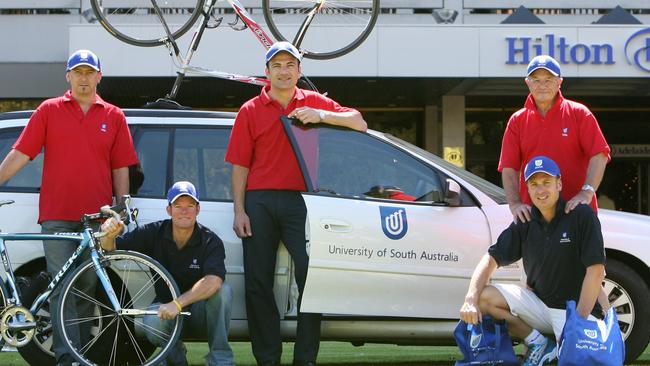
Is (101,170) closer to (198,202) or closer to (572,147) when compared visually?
(198,202)

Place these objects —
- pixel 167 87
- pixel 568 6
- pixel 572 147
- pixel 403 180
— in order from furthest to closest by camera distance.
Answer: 1. pixel 568 6
2. pixel 167 87
3. pixel 403 180
4. pixel 572 147

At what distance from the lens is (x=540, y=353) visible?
6.01 meters

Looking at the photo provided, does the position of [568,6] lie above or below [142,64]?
above

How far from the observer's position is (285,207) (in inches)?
254

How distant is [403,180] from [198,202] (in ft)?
4.23

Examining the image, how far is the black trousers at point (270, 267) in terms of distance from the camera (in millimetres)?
6359

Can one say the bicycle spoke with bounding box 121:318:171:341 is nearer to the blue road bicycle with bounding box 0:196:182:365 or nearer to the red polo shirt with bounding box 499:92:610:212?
the blue road bicycle with bounding box 0:196:182:365

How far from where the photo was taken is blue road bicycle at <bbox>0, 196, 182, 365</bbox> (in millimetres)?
6105

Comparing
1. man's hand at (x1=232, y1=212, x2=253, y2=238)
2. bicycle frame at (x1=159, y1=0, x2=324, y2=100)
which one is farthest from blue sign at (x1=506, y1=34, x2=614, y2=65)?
man's hand at (x1=232, y1=212, x2=253, y2=238)

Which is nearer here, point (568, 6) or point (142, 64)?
point (142, 64)

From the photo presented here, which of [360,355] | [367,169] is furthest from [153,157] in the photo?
[360,355]

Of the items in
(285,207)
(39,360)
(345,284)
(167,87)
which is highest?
(167,87)

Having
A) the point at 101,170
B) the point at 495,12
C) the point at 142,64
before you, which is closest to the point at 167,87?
the point at 142,64

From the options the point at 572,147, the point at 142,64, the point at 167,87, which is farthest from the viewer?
the point at 167,87
